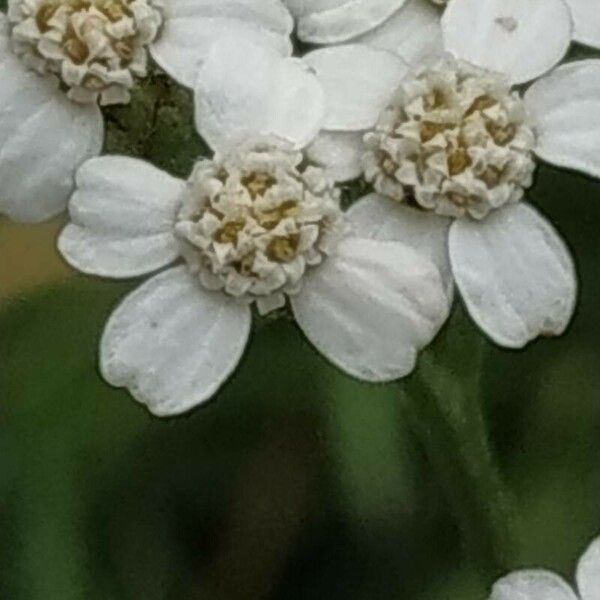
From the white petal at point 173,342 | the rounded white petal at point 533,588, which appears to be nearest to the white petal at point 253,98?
the white petal at point 173,342

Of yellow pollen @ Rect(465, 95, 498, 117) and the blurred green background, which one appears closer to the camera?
yellow pollen @ Rect(465, 95, 498, 117)

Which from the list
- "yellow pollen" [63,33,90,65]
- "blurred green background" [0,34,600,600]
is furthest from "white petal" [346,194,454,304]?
"blurred green background" [0,34,600,600]

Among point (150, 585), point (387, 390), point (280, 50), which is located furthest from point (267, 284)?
point (150, 585)

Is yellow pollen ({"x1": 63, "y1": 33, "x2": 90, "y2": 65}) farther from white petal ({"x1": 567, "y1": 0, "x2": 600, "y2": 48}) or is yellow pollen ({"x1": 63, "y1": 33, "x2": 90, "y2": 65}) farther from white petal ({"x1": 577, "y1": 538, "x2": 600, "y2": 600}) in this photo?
white petal ({"x1": 577, "y1": 538, "x2": 600, "y2": 600})

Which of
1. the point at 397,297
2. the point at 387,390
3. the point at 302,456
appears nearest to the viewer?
the point at 397,297

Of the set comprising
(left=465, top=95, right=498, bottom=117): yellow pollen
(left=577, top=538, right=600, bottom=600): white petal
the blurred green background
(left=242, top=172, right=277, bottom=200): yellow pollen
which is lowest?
the blurred green background

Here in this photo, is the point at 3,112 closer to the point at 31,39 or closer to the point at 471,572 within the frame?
the point at 31,39

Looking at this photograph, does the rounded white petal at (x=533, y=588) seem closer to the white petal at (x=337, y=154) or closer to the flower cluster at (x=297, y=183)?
the flower cluster at (x=297, y=183)
